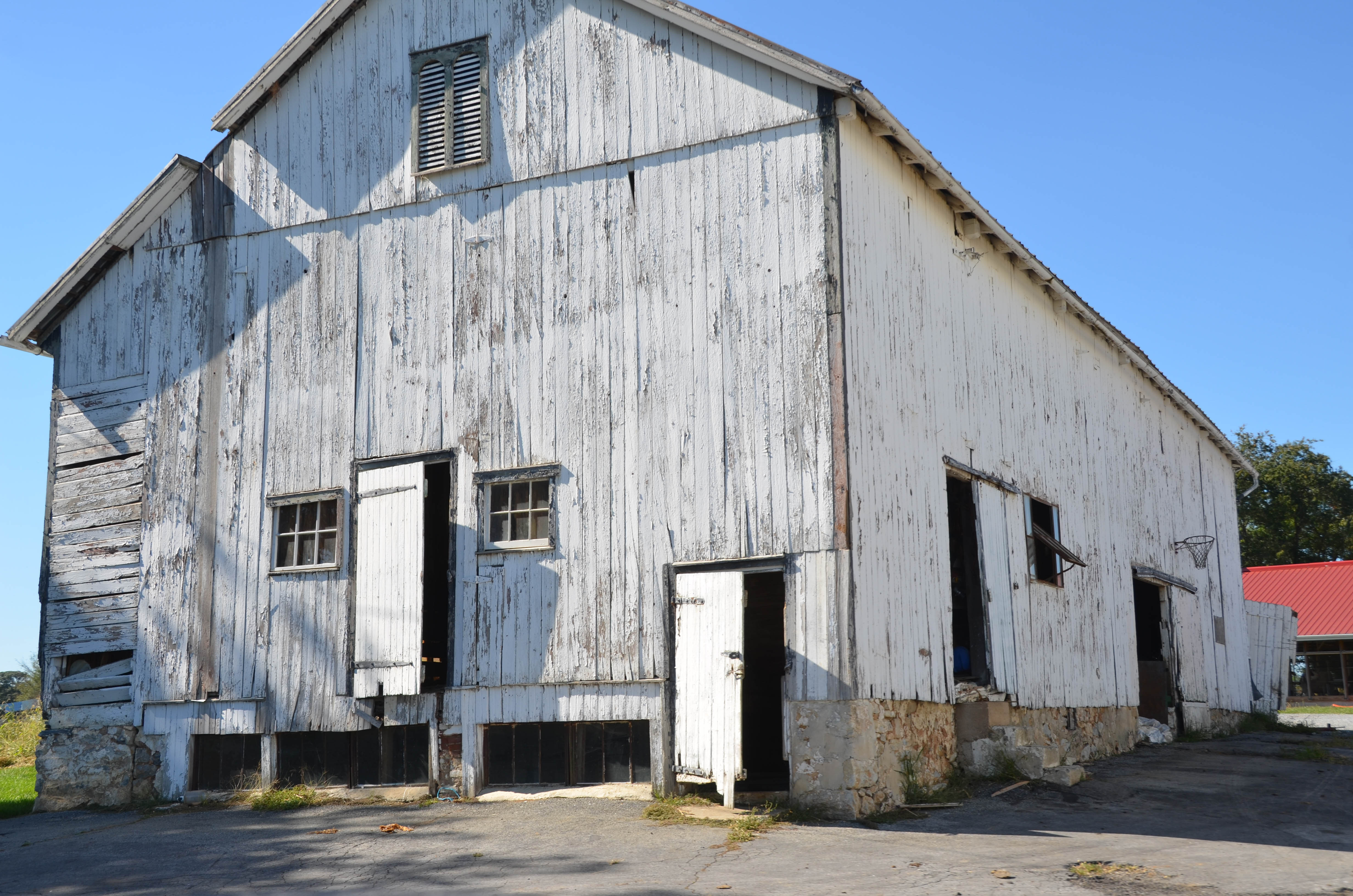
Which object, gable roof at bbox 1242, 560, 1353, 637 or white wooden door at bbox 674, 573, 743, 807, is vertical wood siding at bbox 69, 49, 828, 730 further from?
gable roof at bbox 1242, 560, 1353, 637

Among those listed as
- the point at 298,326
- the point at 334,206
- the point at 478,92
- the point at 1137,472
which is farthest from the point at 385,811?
the point at 1137,472

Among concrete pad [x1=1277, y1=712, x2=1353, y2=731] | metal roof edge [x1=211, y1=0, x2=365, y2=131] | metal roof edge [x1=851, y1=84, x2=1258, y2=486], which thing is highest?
metal roof edge [x1=211, y1=0, x2=365, y2=131]

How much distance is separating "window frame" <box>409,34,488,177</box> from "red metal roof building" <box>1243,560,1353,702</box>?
30.7 metres

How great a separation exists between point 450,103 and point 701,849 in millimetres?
8534

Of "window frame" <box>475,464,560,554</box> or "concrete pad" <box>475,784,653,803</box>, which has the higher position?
"window frame" <box>475,464,560,554</box>

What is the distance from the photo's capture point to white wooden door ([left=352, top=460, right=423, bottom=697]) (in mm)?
12359

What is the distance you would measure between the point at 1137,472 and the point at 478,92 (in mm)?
12965

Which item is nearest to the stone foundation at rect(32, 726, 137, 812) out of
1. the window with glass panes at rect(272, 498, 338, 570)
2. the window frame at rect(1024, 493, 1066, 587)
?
the window with glass panes at rect(272, 498, 338, 570)

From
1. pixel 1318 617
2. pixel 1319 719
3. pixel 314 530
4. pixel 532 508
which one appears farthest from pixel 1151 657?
pixel 1318 617

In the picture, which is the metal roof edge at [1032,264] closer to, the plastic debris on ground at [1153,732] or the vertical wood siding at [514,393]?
the vertical wood siding at [514,393]

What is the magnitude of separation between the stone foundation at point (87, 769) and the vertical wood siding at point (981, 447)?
28.4 ft

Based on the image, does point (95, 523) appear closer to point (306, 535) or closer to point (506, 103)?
point (306, 535)

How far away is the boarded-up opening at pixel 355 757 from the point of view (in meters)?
12.5

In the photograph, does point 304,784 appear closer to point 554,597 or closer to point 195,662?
point 195,662
